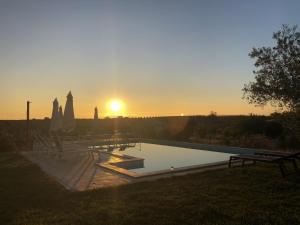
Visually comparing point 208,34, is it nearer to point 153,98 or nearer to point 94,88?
point 94,88

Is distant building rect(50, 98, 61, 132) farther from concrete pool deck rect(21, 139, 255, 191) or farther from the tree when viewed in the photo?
the tree

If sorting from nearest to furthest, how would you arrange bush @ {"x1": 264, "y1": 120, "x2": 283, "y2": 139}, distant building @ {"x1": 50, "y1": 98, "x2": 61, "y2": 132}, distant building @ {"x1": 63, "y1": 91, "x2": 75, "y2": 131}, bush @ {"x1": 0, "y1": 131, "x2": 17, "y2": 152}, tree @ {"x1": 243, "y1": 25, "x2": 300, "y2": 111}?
tree @ {"x1": 243, "y1": 25, "x2": 300, "y2": 111}, distant building @ {"x1": 63, "y1": 91, "x2": 75, "y2": 131}, distant building @ {"x1": 50, "y1": 98, "x2": 61, "y2": 132}, bush @ {"x1": 0, "y1": 131, "x2": 17, "y2": 152}, bush @ {"x1": 264, "y1": 120, "x2": 283, "y2": 139}

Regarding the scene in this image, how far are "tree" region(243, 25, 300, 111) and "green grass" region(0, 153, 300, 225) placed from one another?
7.84 ft

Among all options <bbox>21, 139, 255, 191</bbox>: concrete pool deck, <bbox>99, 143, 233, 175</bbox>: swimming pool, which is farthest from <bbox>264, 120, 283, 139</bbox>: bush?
<bbox>21, 139, 255, 191</bbox>: concrete pool deck

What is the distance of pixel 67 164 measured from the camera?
975cm

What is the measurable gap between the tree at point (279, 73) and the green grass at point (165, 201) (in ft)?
7.84

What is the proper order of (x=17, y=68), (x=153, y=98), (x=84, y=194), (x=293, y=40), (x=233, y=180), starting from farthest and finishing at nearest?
(x=153, y=98) < (x=17, y=68) < (x=293, y=40) < (x=233, y=180) < (x=84, y=194)

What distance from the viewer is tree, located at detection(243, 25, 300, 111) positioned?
8.03 metres

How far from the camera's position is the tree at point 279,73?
26.3 feet

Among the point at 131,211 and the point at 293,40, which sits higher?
the point at 293,40

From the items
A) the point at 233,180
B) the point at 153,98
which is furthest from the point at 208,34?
the point at 153,98

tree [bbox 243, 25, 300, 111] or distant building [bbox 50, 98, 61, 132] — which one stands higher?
tree [bbox 243, 25, 300, 111]

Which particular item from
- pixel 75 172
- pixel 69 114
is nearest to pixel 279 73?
pixel 75 172

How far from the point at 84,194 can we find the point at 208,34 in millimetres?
9333
